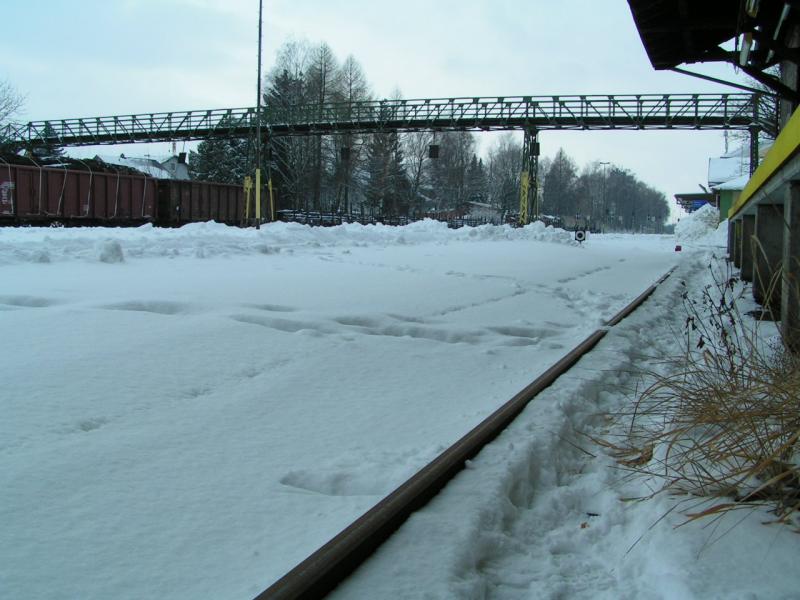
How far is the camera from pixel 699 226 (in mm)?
51062

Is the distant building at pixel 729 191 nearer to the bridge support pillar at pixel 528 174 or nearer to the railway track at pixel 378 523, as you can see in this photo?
the bridge support pillar at pixel 528 174

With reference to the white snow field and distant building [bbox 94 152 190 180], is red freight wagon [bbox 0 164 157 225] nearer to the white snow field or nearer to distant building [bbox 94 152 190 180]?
the white snow field

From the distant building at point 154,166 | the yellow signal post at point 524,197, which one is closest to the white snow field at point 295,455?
the yellow signal post at point 524,197

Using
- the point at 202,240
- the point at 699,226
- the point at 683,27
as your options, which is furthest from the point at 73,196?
the point at 699,226

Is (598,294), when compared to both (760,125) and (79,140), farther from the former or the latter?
(79,140)

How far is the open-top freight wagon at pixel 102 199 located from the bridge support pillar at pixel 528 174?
1608cm

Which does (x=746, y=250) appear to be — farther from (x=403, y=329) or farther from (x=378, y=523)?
(x=378, y=523)

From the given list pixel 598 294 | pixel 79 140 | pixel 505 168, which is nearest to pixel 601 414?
pixel 598 294

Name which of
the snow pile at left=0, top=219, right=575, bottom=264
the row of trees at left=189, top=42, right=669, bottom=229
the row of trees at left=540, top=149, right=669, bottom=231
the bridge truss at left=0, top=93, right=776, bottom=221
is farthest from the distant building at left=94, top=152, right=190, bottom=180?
the row of trees at left=540, top=149, right=669, bottom=231

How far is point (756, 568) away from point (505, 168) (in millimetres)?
112079

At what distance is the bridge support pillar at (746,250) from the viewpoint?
1221 centimetres

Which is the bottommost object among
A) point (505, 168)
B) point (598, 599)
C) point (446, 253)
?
point (598, 599)

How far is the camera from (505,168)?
11062 cm

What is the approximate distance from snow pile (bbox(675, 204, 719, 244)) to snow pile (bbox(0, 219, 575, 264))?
25.3 m
